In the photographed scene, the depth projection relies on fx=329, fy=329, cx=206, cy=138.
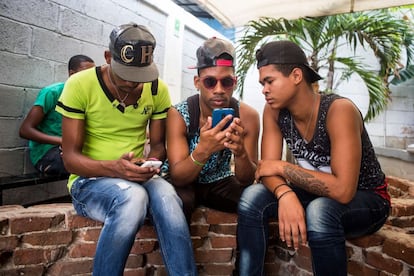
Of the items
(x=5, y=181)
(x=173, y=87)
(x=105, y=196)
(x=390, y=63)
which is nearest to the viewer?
(x=105, y=196)

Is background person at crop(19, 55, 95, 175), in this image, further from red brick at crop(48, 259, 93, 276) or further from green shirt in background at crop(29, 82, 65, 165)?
red brick at crop(48, 259, 93, 276)

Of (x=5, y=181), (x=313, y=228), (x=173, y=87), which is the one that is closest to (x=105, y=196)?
(x=313, y=228)

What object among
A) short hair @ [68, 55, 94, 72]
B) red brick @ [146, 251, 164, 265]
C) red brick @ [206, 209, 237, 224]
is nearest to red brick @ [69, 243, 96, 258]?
red brick @ [146, 251, 164, 265]

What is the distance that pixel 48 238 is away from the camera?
1894 millimetres

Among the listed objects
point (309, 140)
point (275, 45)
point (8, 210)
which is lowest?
point (8, 210)

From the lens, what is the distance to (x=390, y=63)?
13.8ft

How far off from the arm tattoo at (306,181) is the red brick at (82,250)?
1.21 metres

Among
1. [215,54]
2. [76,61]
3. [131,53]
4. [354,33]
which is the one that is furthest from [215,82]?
[354,33]

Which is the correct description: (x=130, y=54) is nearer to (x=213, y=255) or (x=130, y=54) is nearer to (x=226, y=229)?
(x=226, y=229)

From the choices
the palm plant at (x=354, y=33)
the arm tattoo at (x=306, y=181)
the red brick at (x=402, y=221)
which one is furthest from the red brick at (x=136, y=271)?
the palm plant at (x=354, y=33)

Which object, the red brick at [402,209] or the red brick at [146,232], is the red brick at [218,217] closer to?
the red brick at [146,232]

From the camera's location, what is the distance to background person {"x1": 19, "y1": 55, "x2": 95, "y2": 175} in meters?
2.80

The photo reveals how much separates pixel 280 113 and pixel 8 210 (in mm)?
1755

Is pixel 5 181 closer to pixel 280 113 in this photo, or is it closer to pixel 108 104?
pixel 108 104
